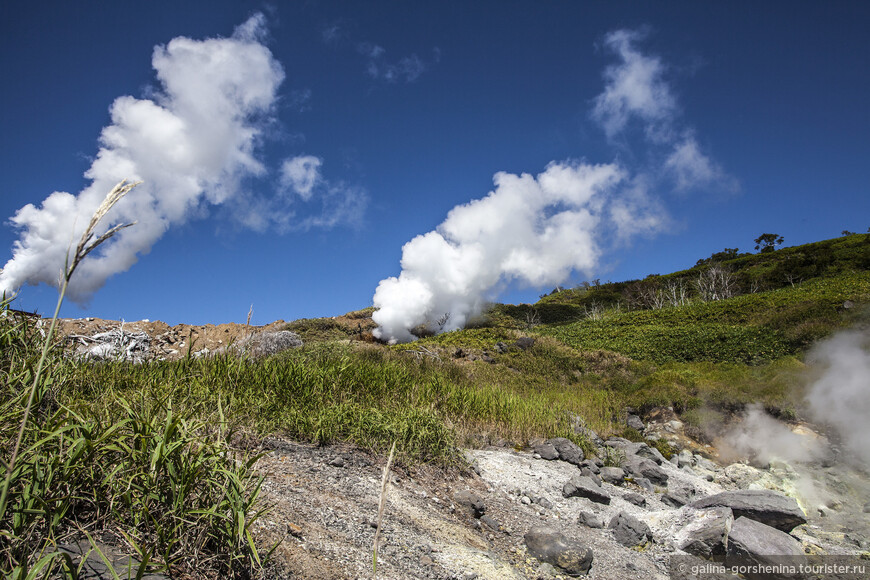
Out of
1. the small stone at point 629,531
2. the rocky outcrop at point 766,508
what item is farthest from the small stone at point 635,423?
the small stone at point 629,531

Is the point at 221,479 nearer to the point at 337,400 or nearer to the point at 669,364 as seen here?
the point at 337,400

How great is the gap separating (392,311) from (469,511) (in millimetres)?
21753

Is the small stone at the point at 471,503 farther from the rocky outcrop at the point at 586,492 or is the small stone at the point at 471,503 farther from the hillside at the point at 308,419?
the rocky outcrop at the point at 586,492

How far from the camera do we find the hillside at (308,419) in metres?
1.96

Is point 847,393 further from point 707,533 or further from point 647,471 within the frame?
point 707,533

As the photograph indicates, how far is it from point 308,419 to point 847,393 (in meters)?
12.4

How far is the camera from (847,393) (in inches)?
406

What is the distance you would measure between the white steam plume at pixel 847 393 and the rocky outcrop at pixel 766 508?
16.6 feet

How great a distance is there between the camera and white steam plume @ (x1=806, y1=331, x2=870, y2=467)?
29.3 ft

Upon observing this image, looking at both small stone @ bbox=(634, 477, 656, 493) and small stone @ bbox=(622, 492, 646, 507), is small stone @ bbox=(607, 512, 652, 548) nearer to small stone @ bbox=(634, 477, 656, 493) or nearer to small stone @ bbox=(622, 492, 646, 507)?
small stone @ bbox=(622, 492, 646, 507)

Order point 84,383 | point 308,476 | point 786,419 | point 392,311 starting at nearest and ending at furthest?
point 308,476 < point 84,383 < point 786,419 < point 392,311

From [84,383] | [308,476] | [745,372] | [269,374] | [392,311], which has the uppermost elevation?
[392,311]

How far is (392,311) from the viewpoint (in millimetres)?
25688

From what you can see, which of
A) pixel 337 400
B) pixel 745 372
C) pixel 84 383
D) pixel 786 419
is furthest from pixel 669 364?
pixel 84 383
